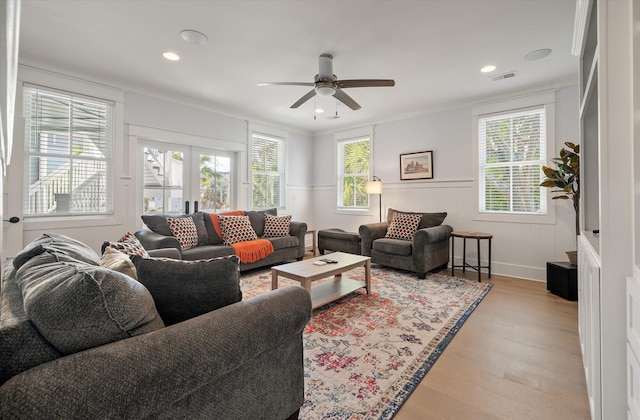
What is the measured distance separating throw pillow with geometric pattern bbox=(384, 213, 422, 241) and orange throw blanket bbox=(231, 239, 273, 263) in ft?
5.99

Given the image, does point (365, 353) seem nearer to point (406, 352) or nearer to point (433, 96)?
point (406, 352)

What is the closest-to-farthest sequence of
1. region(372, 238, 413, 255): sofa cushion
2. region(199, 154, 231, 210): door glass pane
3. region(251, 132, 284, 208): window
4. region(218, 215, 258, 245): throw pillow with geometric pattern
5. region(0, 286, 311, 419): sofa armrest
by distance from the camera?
region(0, 286, 311, 419): sofa armrest → region(372, 238, 413, 255): sofa cushion → region(218, 215, 258, 245): throw pillow with geometric pattern → region(199, 154, 231, 210): door glass pane → region(251, 132, 284, 208): window

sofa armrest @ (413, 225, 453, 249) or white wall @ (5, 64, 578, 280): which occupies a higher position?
white wall @ (5, 64, 578, 280)

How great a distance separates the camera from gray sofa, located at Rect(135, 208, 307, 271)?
3304 millimetres

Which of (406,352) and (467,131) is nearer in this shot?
(406,352)

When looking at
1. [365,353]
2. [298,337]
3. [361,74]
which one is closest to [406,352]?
[365,353]

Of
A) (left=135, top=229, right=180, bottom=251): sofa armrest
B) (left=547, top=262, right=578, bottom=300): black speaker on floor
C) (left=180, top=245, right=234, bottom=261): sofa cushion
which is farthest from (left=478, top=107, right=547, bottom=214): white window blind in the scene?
(left=135, top=229, right=180, bottom=251): sofa armrest

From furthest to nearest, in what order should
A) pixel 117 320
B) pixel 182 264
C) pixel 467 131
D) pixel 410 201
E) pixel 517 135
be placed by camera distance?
pixel 410 201 < pixel 467 131 < pixel 517 135 < pixel 182 264 < pixel 117 320

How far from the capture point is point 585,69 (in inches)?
74.0

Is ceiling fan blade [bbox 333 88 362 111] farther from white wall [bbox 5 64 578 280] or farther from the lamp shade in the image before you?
white wall [bbox 5 64 578 280]

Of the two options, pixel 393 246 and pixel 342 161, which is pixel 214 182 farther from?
pixel 393 246

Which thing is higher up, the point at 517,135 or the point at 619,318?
the point at 517,135

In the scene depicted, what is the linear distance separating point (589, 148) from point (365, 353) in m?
1.98

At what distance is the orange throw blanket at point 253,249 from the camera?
12.6 feet
